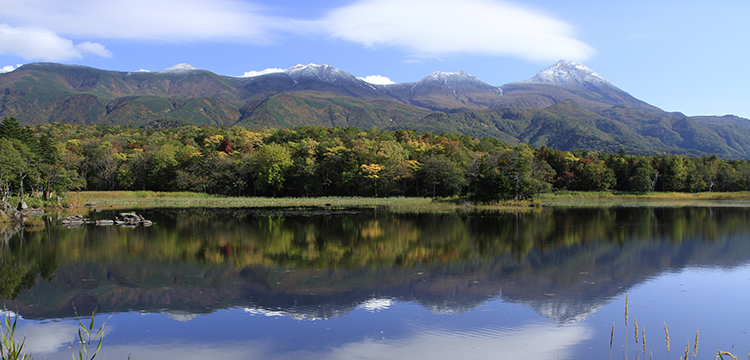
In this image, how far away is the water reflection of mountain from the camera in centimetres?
1231

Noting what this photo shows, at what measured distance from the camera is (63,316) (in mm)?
11164

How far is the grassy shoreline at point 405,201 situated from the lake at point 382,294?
24081 millimetres

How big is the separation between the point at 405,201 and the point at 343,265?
36760mm

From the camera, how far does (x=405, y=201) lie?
53500 millimetres

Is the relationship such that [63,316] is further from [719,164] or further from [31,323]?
[719,164]

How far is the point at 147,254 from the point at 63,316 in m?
8.76

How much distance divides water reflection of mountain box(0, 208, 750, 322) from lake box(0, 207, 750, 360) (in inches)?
3.4

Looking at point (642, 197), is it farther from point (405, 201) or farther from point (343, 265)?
point (343, 265)

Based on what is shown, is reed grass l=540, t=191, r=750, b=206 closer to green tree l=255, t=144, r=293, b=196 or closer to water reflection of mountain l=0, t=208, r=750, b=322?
water reflection of mountain l=0, t=208, r=750, b=322

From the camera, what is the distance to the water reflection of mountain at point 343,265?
485 inches

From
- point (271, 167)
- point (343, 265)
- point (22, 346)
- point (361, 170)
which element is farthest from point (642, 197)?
point (22, 346)

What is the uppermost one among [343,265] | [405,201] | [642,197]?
[642,197]

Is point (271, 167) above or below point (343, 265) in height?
above

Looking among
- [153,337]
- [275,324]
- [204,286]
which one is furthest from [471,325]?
[204,286]
